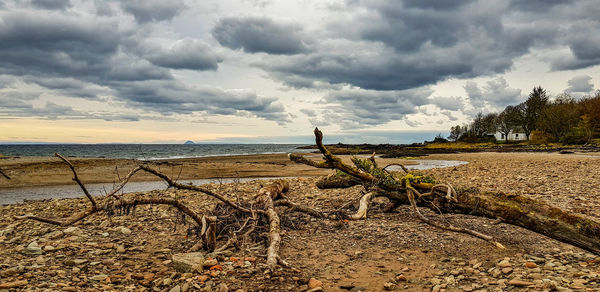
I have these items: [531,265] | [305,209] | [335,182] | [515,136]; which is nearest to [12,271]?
[305,209]

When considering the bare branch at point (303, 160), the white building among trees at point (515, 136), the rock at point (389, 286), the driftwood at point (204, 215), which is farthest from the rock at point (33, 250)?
the white building among trees at point (515, 136)

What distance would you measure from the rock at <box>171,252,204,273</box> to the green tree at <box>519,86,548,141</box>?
81.9 meters

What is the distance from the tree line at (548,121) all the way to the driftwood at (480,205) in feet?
208

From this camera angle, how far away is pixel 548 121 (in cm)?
6225

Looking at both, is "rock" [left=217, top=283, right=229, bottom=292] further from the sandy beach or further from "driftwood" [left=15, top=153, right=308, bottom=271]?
"driftwood" [left=15, top=153, right=308, bottom=271]

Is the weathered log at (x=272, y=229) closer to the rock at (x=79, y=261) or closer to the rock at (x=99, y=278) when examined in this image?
the rock at (x=99, y=278)

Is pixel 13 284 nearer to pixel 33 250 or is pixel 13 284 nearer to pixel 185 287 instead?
pixel 33 250

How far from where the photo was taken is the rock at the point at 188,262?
4.92m

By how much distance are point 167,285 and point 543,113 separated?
80.0 meters

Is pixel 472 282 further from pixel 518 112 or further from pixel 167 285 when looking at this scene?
pixel 518 112

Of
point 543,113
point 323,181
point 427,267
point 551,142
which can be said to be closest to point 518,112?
point 543,113

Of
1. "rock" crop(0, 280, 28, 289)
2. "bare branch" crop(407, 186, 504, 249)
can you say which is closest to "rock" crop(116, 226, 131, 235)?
"rock" crop(0, 280, 28, 289)

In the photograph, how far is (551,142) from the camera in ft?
205

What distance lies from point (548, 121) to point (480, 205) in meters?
71.5
